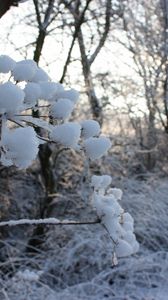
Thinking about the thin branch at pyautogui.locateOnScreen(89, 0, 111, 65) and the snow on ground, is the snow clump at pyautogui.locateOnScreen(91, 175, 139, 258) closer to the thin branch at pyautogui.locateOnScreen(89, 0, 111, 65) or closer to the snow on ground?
the snow on ground

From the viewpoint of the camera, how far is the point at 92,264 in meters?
5.44

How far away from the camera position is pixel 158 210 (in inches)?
255

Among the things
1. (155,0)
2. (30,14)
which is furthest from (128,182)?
(155,0)

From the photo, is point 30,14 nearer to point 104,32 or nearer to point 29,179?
point 104,32

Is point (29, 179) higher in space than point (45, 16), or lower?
lower

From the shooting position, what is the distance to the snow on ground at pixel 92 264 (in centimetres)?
452

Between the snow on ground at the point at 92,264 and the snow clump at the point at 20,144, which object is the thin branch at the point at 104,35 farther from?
→ the snow clump at the point at 20,144

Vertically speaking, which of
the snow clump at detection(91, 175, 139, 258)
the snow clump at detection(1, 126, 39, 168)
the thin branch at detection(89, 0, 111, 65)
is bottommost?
the snow clump at detection(91, 175, 139, 258)

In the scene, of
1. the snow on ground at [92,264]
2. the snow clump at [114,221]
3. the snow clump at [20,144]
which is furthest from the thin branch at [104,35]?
the snow clump at [20,144]

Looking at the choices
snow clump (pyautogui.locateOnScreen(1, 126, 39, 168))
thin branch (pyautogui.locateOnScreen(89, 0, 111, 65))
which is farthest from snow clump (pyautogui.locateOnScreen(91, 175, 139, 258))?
thin branch (pyautogui.locateOnScreen(89, 0, 111, 65))

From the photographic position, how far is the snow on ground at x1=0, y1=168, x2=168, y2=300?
452 cm

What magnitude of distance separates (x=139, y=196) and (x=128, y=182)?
1.94 ft

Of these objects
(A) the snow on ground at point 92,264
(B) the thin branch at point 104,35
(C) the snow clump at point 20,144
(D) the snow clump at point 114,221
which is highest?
(B) the thin branch at point 104,35

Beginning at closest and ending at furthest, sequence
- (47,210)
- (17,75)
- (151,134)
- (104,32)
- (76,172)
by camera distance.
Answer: (17,75) < (47,210) < (76,172) < (104,32) < (151,134)
